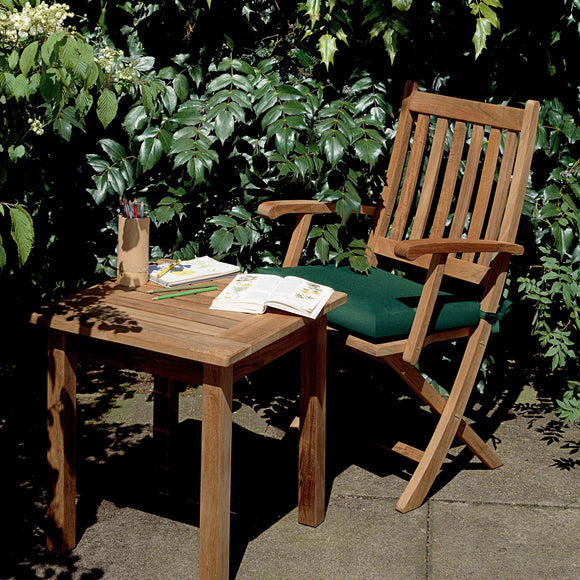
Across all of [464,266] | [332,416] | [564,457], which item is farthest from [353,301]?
[564,457]

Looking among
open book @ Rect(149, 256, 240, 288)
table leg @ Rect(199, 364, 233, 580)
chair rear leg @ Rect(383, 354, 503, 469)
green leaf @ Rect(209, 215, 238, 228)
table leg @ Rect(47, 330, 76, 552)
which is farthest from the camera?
green leaf @ Rect(209, 215, 238, 228)

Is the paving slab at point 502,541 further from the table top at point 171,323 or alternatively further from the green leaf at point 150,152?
the green leaf at point 150,152

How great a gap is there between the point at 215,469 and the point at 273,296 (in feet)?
1.79

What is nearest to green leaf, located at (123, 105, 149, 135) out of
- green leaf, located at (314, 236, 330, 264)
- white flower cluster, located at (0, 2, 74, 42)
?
green leaf, located at (314, 236, 330, 264)

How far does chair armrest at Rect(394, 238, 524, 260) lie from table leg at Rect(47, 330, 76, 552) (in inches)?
40.7

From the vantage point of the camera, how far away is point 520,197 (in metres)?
2.92

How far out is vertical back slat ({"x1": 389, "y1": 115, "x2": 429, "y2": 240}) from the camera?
10.5ft

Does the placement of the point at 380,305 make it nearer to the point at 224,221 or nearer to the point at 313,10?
the point at 224,221

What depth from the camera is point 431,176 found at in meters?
3.17

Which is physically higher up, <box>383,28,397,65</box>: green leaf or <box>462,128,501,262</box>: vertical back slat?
<box>383,28,397,65</box>: green leaf

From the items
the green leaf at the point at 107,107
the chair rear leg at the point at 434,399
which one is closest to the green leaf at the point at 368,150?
the chair rear leg at the point at 434,399

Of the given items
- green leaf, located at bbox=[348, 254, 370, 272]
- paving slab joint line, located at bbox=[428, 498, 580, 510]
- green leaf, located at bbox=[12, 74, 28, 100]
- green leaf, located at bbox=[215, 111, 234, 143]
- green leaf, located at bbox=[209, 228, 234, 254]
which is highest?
green leaf, located at bbox=[12, 74, 28, 100]

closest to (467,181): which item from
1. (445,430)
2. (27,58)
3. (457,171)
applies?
(457,171)

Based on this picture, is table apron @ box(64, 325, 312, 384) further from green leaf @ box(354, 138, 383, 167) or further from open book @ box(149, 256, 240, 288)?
green leaf @ box(354, 138, 383, 167)
